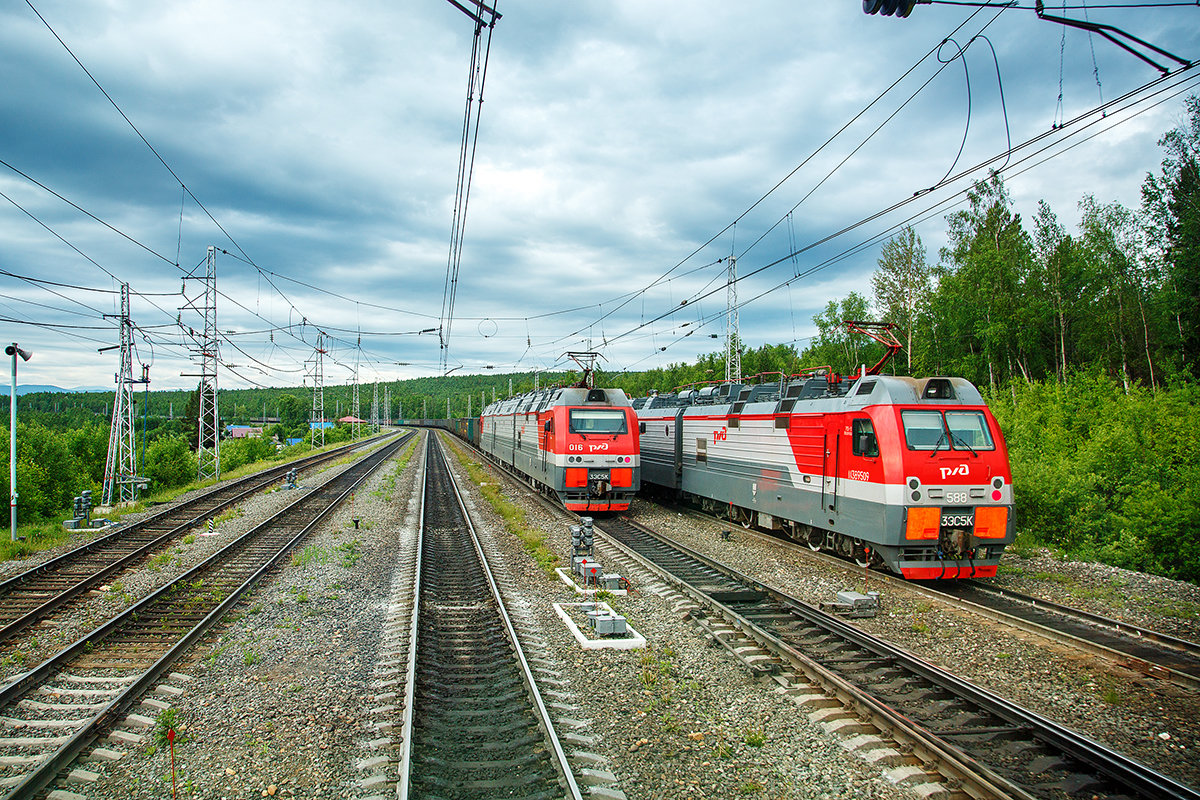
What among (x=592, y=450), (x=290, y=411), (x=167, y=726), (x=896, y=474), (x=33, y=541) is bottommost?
(x=33, y=541)

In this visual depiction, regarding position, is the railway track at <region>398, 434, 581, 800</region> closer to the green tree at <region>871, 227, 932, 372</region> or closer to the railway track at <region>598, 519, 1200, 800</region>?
the railway track at <region>598, 519, 1200, 800</region>

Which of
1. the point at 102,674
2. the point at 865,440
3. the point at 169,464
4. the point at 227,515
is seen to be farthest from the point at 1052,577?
the point at 169,464

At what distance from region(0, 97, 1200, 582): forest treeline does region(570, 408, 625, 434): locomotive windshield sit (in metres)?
7.19

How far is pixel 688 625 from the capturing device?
8.49m

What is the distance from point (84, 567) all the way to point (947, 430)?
1559 centimetres

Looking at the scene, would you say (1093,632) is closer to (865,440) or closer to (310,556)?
(865,440)

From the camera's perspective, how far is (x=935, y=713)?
583 centimetres

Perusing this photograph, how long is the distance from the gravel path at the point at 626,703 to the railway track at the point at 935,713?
50 cm

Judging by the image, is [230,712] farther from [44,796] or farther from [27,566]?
[27,566]

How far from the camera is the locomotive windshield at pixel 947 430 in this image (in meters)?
10.1

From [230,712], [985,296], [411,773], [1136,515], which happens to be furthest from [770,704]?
[985,296]

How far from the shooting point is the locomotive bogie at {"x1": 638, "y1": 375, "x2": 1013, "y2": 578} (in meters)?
9.85

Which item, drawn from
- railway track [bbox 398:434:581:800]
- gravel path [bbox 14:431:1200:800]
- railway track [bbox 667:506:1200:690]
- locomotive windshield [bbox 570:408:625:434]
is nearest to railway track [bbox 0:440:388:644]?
gravel path [bbox 14:431:1200:800]

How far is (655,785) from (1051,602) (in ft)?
24.6
